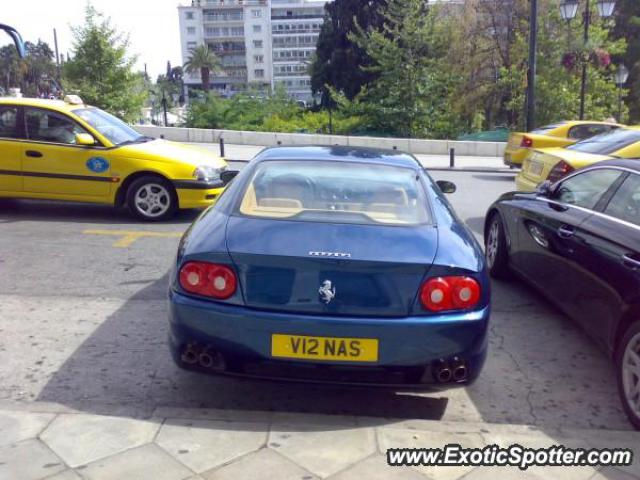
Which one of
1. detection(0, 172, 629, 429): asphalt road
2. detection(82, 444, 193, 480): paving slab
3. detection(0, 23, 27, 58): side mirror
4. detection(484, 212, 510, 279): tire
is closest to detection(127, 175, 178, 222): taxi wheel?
detection(0, 172, 629, 429): asphalt road

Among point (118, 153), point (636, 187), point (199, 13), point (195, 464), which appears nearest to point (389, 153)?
point (636, 187)

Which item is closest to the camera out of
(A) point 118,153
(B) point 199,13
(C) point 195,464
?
(C) point 195,464

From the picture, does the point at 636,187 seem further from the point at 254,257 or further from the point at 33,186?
the point at 33,186

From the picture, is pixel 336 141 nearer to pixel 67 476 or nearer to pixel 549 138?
pixel 549 138

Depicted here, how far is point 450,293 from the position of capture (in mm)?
3115

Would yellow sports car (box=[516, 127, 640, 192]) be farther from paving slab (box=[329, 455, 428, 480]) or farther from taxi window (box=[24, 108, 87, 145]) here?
taxi window (box=[24, 108, 87, 145])

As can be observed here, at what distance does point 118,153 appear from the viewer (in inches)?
323

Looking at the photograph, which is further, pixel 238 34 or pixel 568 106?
pixel 238 34

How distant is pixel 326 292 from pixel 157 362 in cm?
157

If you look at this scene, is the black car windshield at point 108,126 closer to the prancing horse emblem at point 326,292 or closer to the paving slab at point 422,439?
the prancing horse emblem at point 326,292

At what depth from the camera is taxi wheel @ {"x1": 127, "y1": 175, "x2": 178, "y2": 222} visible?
8.32 m

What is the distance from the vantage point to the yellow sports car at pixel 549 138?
1373cm

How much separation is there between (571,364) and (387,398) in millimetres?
1453

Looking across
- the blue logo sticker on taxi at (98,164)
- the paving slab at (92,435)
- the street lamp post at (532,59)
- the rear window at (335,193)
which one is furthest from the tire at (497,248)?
the street lamp post at (532,59)
